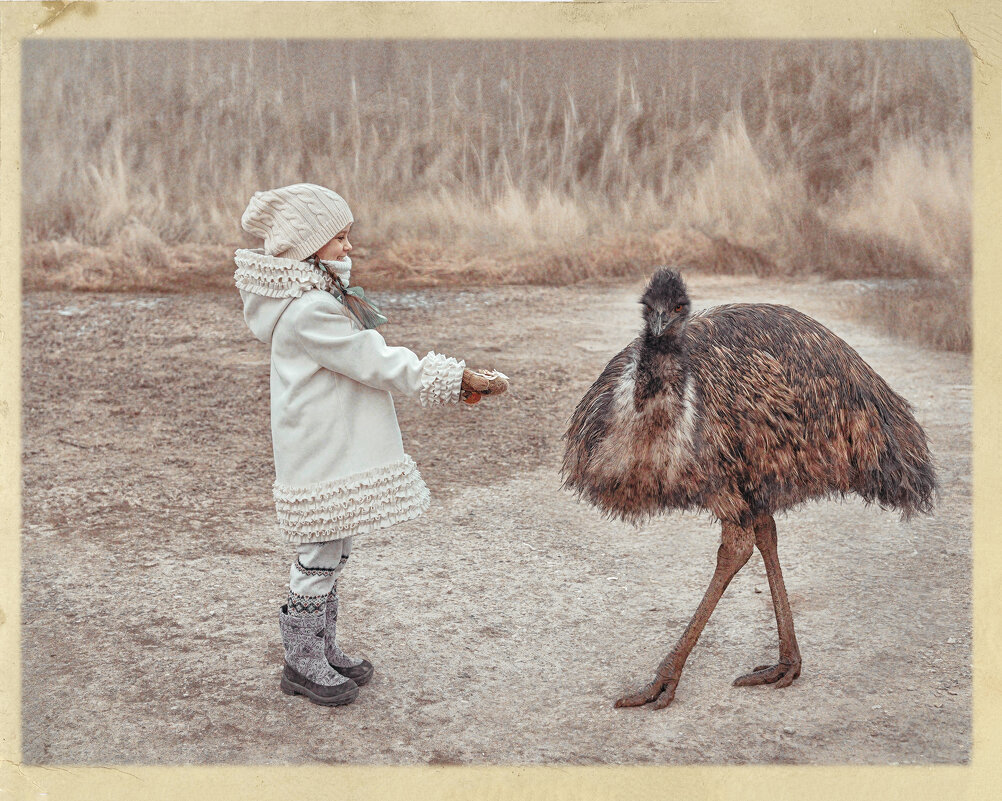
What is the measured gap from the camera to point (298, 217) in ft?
12.5

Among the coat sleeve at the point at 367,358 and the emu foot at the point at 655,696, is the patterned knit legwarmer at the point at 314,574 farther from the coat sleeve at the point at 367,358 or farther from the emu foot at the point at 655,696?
the emu foot at the point at 655,696

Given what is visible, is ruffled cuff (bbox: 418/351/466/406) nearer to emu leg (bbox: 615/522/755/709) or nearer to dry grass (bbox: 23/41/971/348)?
emu leg (bbox: 615/522/755/709)

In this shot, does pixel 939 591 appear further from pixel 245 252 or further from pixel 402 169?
pixel 402 169

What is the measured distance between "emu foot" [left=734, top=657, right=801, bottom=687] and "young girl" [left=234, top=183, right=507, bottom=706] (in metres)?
1.28

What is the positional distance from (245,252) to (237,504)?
2586 millimetres

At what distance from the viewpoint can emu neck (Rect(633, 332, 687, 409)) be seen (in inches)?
145

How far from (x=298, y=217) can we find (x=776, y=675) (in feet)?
7.37

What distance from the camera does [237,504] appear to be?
20.3 feet

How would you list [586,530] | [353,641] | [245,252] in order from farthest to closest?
[586,530] < [353,641] < [245,252]

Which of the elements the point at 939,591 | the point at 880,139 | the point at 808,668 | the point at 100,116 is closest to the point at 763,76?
the point at 880,139

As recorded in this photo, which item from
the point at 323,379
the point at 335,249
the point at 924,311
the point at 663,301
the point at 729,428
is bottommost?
the point at 924,311

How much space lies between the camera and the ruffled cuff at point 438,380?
145 inches

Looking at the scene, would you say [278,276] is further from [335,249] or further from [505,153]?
[505,153]

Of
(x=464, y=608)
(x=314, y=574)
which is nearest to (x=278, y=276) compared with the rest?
(x=314, y=574)
